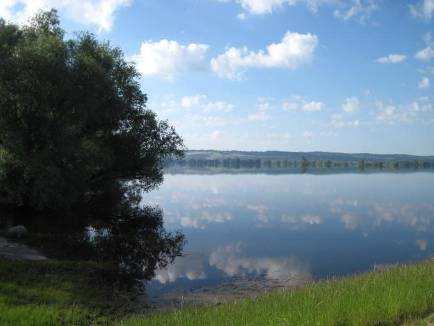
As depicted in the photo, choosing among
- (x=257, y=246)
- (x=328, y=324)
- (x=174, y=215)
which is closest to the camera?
(x=328, y=324)

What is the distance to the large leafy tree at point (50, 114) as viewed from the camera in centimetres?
3784

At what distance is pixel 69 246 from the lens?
28.7 meters

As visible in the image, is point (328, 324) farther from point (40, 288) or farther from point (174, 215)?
point (174, 215)

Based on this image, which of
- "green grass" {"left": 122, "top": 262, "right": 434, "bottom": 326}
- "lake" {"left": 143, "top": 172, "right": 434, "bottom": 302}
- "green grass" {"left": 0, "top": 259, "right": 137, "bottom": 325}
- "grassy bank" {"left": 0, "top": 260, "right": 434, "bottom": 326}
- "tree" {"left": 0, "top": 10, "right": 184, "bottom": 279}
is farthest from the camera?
"tree" {"left": 0, "top": 10, "right": 184, "bottom": 279}

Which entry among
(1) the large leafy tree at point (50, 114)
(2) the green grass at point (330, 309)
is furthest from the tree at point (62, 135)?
(2) the green grass at point (330, 309)

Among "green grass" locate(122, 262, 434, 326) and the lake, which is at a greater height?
"green grass" locate(122, 262, 434, 326)

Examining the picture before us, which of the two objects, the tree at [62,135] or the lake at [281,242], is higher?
the tree at [62,135]

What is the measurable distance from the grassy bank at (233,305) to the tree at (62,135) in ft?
35.9

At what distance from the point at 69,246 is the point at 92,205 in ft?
76.4

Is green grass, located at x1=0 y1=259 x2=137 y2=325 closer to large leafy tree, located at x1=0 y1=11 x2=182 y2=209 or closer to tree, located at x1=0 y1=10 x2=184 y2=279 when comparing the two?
tree, located at x1=0 y1=10 x2=184 y2=279

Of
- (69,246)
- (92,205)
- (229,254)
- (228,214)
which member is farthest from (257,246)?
(92,205)

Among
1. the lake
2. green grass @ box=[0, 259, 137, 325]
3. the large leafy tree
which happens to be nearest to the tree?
the large leafy tree

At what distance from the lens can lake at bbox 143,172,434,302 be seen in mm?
23203

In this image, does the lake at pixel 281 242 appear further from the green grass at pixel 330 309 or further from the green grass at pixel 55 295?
the green grass at pixel 330 309
